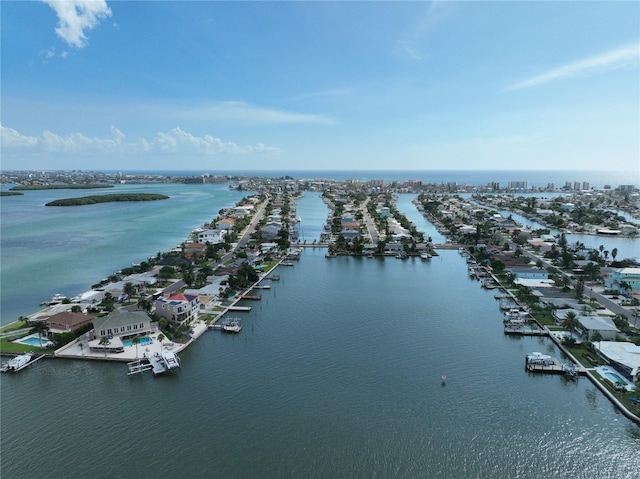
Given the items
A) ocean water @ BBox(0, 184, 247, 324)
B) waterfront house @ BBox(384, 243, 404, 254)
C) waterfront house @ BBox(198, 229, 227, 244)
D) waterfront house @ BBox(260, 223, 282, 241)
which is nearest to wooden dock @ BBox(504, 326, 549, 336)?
waterfront house @ BBox(384, 243, 404, 254)

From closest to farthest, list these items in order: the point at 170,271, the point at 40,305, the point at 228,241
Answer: the point at 40,305 < the point at 170,271 < the point at 228,241

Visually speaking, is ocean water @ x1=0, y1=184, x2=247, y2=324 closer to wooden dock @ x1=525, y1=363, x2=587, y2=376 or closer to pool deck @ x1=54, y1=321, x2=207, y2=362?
pool deck @ x1=54, y1=321, x2=207, y2=362

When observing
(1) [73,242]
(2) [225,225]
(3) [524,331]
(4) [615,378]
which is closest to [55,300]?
(1) [73,242]

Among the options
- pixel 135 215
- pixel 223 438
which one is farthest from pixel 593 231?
pixel 135 215

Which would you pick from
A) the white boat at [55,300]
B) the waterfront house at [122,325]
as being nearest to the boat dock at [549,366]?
the waterfront house at [122,325]

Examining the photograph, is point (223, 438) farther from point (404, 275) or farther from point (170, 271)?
point (404, 275)

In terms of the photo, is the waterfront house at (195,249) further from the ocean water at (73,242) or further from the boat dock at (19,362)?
the boat dock at (19,362)

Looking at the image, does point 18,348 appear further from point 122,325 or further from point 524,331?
point 524,331
